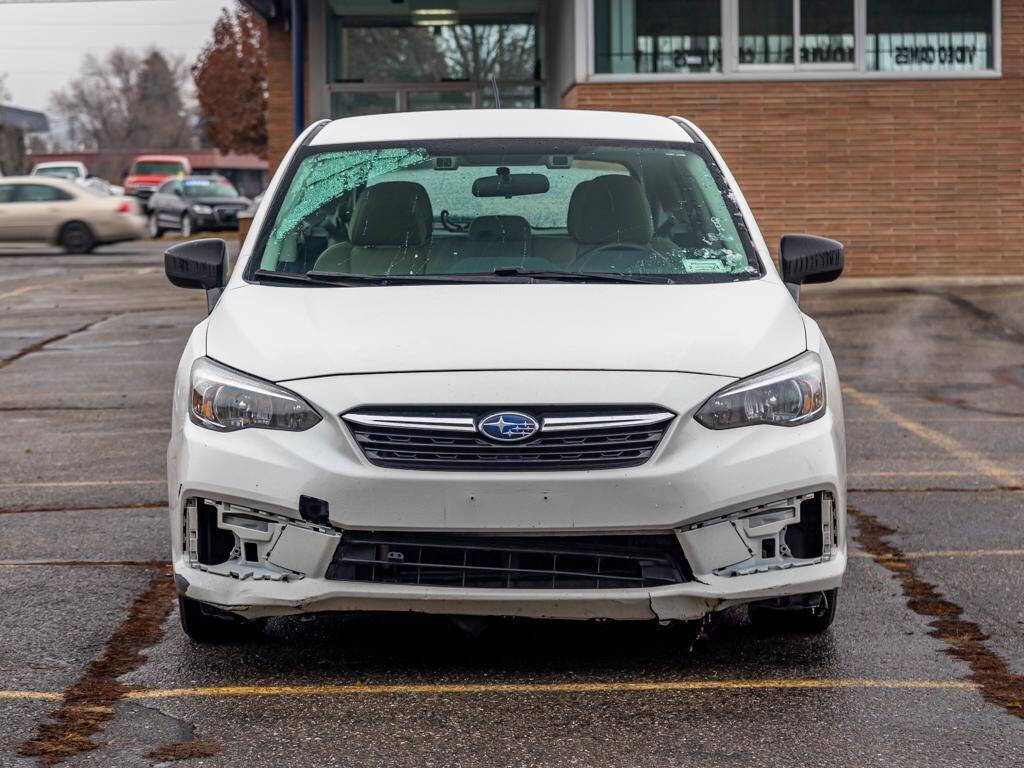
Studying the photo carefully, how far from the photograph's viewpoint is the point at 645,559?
4.35 metres

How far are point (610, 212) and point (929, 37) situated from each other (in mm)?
14952

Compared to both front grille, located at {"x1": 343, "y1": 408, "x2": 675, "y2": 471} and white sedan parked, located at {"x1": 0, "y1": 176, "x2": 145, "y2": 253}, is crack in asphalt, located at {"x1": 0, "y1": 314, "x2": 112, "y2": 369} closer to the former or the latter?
front grille, located at {"x1": 343, "y1": 408, "x2": 675, "y2": 471}

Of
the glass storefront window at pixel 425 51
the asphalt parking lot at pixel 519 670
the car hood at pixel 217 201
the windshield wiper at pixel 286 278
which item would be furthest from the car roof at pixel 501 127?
the car hood at pixel 217 201

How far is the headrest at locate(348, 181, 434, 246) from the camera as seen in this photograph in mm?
5607

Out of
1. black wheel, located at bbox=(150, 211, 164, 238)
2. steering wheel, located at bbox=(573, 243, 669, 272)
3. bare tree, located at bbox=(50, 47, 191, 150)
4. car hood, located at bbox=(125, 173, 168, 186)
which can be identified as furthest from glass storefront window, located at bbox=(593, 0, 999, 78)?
bare tree, located at bbox=(50, 47, 191, 150)

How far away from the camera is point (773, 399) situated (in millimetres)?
4492

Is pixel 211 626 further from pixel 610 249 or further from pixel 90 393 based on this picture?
pixel 90 393

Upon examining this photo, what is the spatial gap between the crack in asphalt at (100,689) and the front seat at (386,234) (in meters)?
1.27

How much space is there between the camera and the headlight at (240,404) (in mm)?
4406

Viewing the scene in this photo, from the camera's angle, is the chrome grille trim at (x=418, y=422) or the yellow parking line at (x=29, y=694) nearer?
the chrome grille trim at (x=418, y=422)

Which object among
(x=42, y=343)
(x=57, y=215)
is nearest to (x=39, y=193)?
(x=57, y=215)

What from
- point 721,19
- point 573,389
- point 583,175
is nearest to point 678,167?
point 583,175

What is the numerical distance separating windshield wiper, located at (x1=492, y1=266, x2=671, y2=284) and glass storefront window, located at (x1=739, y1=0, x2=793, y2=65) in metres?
14.8

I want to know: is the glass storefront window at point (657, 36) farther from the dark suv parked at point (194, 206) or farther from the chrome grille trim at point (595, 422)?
the dark suv parked at point (194, 206)
